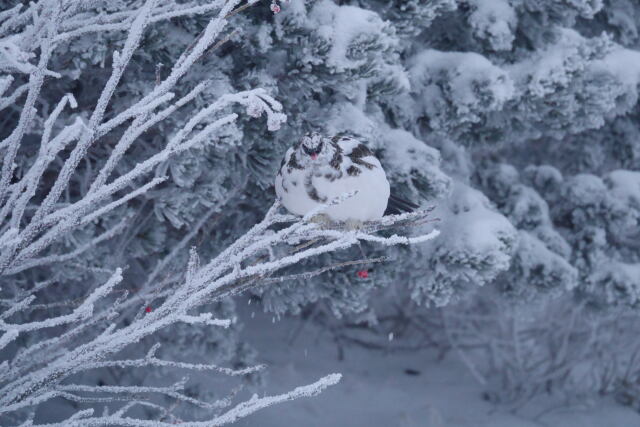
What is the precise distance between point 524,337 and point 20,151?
19.3 feet

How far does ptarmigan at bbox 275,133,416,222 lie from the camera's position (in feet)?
9.45

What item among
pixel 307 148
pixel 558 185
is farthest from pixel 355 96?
pixel 558 185

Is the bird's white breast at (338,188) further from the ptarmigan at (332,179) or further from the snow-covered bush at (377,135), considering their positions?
the snow-covered bush at (377,135)

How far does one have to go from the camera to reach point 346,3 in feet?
14.1

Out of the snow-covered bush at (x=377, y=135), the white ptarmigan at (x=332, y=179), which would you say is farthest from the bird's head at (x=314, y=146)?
the snow-covered bush at (x=377, y=135)

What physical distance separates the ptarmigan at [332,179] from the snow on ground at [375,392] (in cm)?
330

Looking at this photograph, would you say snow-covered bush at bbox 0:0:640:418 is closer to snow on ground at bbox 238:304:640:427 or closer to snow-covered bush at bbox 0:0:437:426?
snow-covered bush at bbox 0:0:437:426

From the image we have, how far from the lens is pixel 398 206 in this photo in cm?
352

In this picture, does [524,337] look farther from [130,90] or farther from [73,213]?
[73,213]

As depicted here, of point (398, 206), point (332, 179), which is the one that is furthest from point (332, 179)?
point (398, 206)

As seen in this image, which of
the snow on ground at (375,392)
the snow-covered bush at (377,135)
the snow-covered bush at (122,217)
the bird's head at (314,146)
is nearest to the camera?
the snow-covered bush at (122,217)

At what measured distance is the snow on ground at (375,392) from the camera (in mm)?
6684

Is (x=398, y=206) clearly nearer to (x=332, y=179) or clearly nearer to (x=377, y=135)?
(x=377, y=135)

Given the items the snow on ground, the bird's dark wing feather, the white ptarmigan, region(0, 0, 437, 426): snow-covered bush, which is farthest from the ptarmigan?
the snow on ground
